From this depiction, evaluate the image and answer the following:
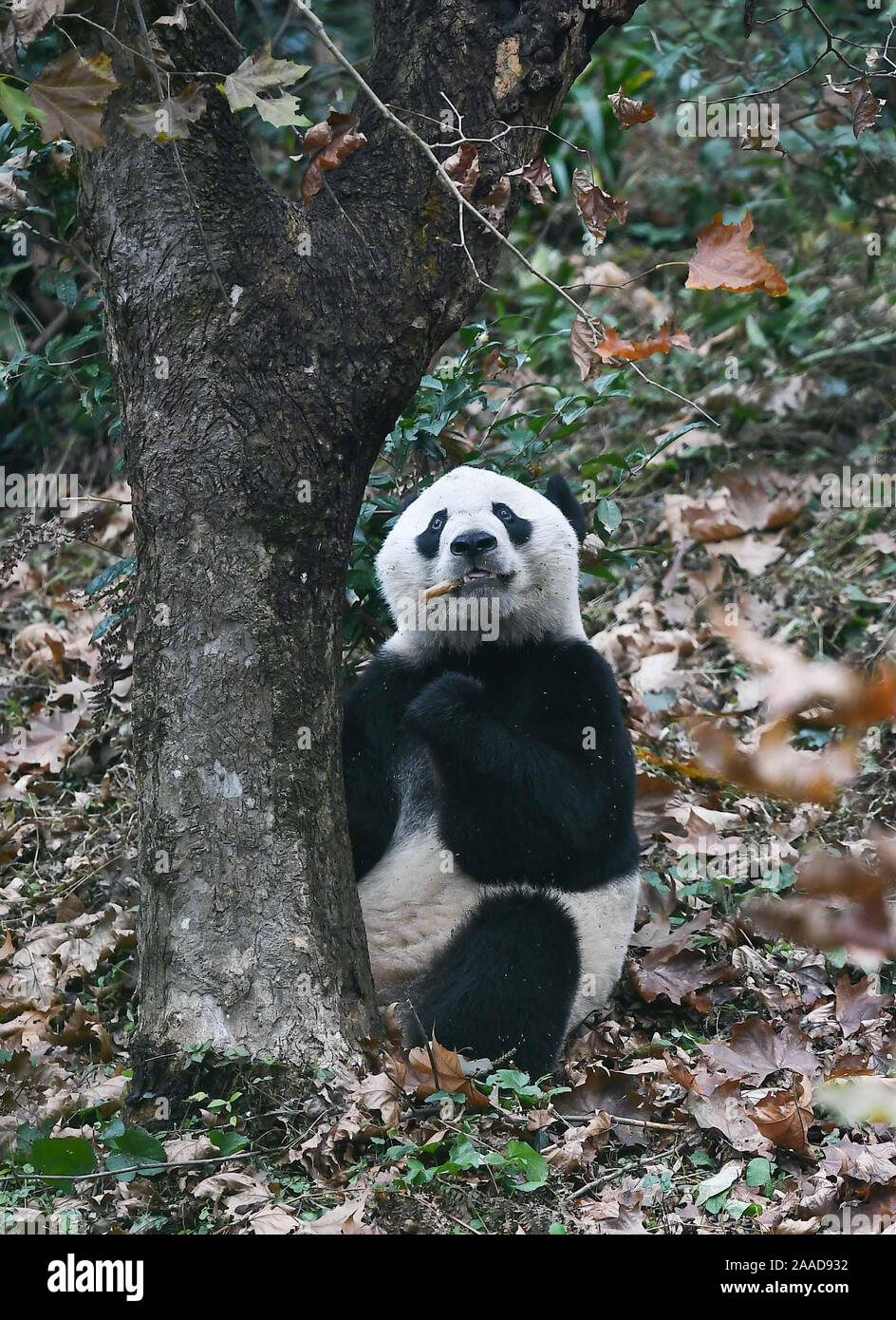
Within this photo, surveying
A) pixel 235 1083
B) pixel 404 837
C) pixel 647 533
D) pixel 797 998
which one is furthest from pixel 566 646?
pixel 647 533

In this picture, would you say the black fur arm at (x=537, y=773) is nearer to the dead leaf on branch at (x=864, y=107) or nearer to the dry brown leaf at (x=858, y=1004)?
the dry brown leaf at (x=858, y=1004)

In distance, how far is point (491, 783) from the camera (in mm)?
4512

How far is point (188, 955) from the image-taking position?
370 cm

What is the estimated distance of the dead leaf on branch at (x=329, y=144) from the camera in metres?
3.57

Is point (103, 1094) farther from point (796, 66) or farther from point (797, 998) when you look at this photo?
point (796, 66)

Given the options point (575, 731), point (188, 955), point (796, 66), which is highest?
point (796, 66)

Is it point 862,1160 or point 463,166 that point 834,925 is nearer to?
point 862,1160

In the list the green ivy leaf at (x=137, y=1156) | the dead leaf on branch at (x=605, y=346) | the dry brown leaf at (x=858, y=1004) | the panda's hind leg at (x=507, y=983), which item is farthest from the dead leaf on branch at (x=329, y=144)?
the dry brown leaf at (x=858, y=1004)

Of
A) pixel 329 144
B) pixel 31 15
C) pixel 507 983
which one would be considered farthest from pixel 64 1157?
pixel 31 15

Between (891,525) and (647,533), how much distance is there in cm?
149

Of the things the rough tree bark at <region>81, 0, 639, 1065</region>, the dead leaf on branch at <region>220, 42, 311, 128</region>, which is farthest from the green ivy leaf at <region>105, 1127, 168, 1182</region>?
the dead leaf on branch at <region>220, 42, 311, 128</region>

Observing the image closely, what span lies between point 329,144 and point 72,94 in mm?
1038

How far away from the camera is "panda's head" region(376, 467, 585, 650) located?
4746 mm

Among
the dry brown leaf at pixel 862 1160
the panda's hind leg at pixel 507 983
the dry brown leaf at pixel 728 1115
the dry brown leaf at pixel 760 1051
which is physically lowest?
the dry brown leaf at pixel 862 1160
